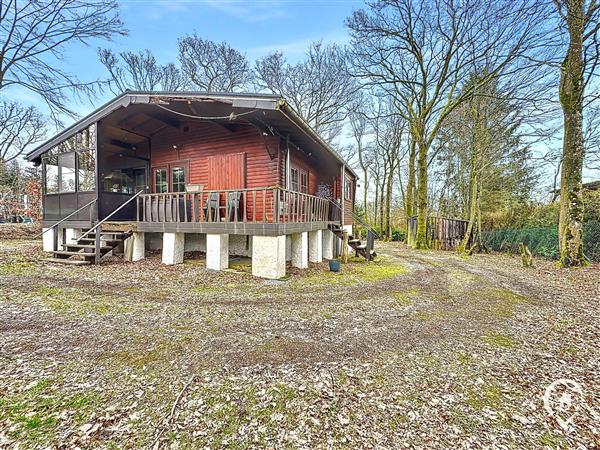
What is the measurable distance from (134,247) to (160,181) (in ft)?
9.74

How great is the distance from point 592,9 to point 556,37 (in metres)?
1.06

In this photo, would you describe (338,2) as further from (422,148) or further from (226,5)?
(422,148)

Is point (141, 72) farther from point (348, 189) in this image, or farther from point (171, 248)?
point (171, 248)

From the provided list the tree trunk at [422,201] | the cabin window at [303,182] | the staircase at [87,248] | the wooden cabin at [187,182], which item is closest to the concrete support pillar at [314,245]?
the wooden cabin at [187,182]

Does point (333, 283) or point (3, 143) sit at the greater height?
point (3, 143)

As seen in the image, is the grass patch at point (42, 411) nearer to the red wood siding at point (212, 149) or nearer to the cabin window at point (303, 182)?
the red wood siding at point (212, 149)

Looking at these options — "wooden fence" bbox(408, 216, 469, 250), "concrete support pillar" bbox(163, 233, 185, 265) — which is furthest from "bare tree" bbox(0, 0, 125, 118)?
"wooden fence" bbox(408, 216, 469, 250)

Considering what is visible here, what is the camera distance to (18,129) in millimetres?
18250

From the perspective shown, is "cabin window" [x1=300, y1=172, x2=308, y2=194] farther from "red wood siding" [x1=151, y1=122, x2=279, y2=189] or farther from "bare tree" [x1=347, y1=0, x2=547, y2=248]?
Result: "bare tree" [x1=347, y1=0, x2=547, y2=248]

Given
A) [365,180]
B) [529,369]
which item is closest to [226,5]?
[529,369]

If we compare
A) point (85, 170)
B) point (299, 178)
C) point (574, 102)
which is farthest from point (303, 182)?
point (574, 102)

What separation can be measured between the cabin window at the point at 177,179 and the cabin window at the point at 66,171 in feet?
9.53

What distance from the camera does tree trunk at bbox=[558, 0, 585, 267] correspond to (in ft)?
26.5

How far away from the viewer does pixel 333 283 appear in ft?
20.6
